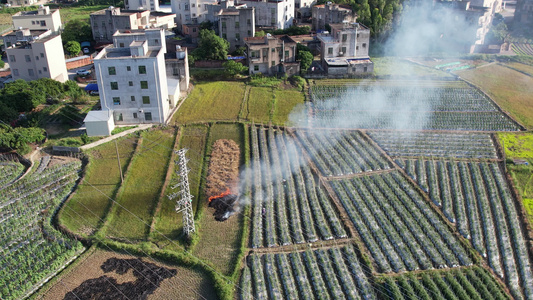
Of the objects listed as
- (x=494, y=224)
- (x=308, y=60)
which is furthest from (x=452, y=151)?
(x=308, y=60)

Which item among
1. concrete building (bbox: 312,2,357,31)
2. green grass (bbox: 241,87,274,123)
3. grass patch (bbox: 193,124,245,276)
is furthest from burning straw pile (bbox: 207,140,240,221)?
concrete building (bbox: 312,2,357,31)

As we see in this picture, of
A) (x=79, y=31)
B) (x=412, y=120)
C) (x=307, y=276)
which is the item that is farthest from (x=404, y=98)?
(x=79, y=31)

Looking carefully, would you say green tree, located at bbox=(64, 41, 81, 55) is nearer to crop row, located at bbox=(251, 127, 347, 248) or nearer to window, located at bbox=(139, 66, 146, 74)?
window, located at bbox=(139, 66, 146, 74)

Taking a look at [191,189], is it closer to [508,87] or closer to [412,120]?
[412,120]

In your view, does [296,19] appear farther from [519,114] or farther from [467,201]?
[467,201]

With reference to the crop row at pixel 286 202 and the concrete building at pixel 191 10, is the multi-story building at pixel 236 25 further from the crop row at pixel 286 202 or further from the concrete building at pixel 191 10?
the crop row at pixel 286 202

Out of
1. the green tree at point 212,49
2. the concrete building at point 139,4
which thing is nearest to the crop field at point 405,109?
the green tree at point 212,49
